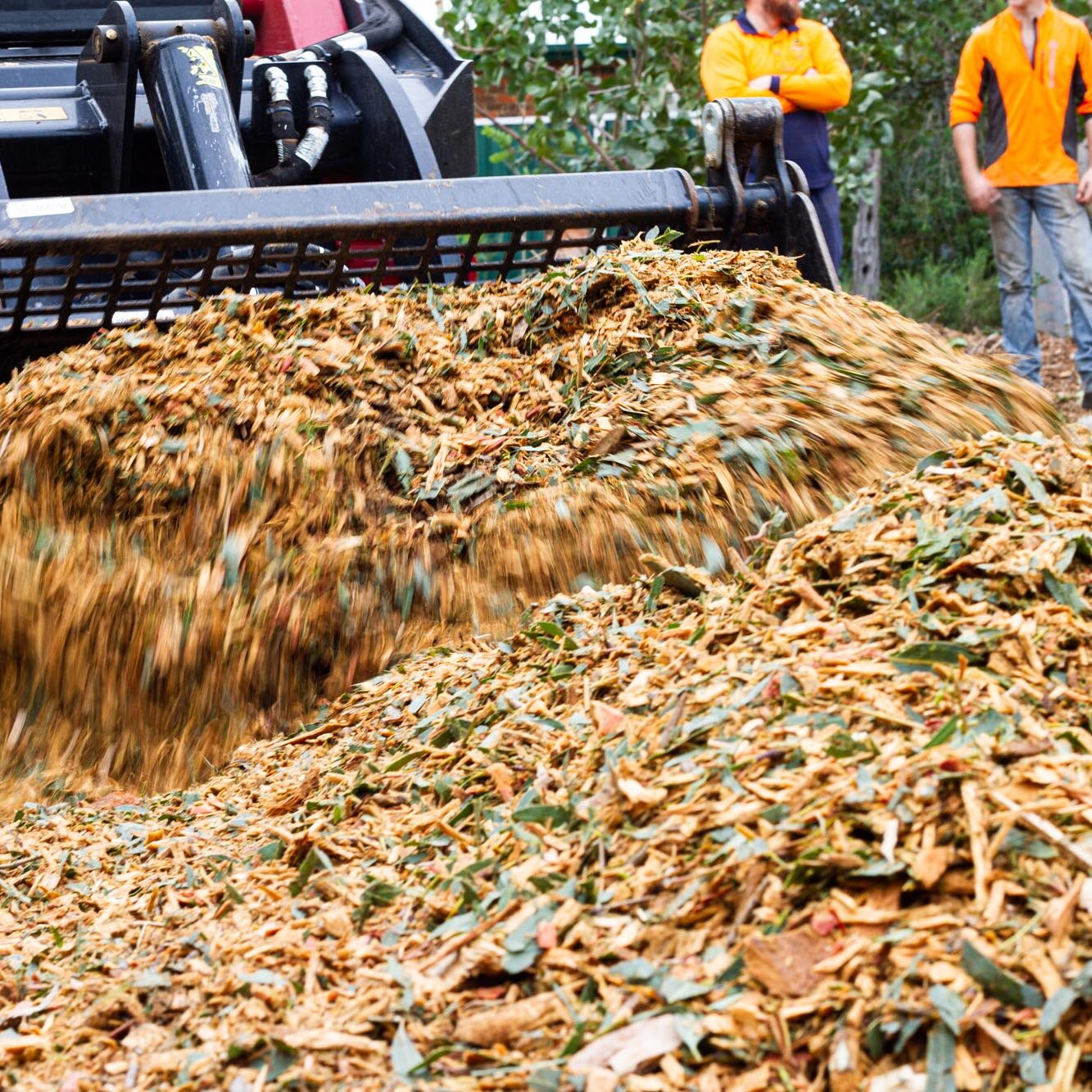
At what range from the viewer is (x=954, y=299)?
30.7 ft

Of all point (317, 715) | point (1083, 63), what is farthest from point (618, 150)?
point (317, 715)

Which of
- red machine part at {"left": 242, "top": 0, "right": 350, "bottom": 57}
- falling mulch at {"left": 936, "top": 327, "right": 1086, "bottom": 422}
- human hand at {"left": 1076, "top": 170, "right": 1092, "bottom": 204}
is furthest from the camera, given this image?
falling mulch at {"left": 936, "top": 327, "right": 1086, "bottom": 422}

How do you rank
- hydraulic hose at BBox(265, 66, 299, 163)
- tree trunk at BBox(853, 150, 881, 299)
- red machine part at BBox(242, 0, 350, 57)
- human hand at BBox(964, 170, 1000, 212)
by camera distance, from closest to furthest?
1. hydraulic hose at BBox(265, 66, 299, 163)
2. red machine part at BBox(242, 0, 350, 57)
3. human hand at BBox(964, 170, 1000, 212)
4. tree trunk at BBox(853, 150, 881, 299)

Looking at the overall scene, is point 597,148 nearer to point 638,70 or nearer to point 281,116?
point 638,70

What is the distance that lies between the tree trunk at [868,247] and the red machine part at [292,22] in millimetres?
5386

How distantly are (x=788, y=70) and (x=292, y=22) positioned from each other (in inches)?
72.6

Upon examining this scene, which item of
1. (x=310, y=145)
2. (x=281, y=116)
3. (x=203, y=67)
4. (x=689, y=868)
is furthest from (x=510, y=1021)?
(x=281, y=116)

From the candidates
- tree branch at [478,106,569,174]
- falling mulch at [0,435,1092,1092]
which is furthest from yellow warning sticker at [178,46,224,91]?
tree branch at [478,106,569,174]

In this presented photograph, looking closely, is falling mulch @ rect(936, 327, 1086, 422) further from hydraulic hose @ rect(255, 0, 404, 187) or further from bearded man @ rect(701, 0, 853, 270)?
hydraulic hose @ rect(255, 0, 404, 187)

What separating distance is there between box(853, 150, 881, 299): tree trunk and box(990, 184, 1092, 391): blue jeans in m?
3.19

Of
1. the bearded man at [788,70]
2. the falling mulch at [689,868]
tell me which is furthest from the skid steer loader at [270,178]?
the falling mulch at [689,868]

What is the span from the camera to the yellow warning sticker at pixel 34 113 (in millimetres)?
4031

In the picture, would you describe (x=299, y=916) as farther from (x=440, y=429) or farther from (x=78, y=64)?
(x=78, y=64)

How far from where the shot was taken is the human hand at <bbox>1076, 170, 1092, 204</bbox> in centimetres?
625
